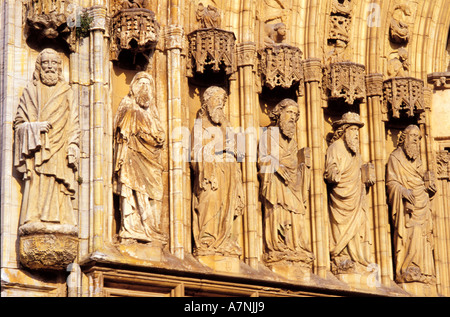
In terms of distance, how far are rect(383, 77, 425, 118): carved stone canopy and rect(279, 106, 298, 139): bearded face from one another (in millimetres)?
2160

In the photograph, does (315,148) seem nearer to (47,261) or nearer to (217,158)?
(217,158)

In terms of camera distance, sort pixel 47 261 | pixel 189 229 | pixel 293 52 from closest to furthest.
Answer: pixel 47 261 < pixel 189 229 < pixel 293 52

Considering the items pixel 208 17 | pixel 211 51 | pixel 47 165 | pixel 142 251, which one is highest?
pixel 208 17

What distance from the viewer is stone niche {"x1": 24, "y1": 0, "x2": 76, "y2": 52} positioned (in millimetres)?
17609

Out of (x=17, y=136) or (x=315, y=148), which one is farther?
(x=315, y=148)

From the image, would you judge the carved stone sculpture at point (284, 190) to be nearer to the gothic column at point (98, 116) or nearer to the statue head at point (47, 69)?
the gothic column at point (98, 116)

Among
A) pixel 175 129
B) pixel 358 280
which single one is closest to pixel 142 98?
pixel 175 129

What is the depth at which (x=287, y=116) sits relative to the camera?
64.9ft

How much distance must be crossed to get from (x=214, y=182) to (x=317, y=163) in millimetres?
2158

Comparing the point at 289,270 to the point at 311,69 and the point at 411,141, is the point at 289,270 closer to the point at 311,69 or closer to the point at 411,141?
the point at 311,69

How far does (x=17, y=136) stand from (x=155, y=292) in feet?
8.65

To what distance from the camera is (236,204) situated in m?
18.9
